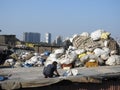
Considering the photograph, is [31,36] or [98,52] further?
[31,36]

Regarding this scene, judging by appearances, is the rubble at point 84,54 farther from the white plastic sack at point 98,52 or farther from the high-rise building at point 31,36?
the high-rise building at point 31,36

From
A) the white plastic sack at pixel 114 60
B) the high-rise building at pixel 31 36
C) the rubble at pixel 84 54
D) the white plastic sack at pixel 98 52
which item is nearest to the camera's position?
the rubble at pixel 84 54

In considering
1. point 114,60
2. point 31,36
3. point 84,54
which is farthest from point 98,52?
point 31,36

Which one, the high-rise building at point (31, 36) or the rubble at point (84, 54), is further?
the high-rise building at point (31, 36)

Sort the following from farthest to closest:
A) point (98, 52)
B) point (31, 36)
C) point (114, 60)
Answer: point (31, 36) → point (98, 52) → point (114, 60)

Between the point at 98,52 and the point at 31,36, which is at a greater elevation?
the point at 31,36

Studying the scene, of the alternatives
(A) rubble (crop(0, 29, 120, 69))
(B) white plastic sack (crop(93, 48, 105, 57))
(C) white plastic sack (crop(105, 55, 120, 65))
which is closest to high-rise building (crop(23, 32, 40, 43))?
(A) rubble (crop(0, 29, 120, 69))

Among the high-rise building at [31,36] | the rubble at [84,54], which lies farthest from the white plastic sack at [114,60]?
the high-rise building at [31,36]

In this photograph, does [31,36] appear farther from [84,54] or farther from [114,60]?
[114,60]

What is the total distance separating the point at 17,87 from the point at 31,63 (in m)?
7.39

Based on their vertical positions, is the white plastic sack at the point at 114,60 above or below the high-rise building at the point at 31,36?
below

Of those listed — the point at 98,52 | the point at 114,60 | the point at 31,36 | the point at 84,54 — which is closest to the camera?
the point at 114,60

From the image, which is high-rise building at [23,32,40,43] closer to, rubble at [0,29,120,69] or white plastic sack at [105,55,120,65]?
rubble at [0,29,120,69]

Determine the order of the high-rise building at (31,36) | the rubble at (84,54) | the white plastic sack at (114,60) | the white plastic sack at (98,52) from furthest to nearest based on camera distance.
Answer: the high-rise building at (31,36) < the white plastic sack at (98,52) < the white plastic sack at (114,60) < the rubble at (84,54)
